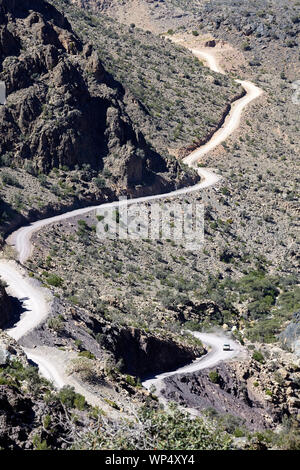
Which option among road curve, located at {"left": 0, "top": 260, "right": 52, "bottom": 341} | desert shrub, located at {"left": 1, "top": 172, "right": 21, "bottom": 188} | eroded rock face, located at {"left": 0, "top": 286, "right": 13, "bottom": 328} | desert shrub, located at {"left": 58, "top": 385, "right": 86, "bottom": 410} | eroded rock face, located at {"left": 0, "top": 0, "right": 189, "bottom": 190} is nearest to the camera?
desert shrub, located at {"left": 58, "top": 385, "right": 86, "bottom": 410}

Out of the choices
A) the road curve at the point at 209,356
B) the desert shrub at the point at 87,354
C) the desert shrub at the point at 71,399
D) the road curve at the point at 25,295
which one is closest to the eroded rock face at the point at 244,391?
the road curve at the point at 209,356

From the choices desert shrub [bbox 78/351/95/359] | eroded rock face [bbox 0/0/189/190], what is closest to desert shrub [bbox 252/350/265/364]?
desert shrub [bbox 78/351/95/359]

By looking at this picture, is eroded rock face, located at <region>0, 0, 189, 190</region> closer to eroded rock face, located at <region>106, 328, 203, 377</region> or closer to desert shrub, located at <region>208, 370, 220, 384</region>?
eroded rock face, located at <region>106, 328, 203, 377</region>

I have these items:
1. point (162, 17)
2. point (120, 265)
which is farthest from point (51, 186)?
point (162, 17)

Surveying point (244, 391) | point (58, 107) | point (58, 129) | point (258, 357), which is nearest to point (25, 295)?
point (244, 391)

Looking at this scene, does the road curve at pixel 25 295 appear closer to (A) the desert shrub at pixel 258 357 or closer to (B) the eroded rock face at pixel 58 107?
(A) the desert shrub at pixel 258 357

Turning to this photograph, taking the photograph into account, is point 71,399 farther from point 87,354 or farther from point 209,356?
point 209,356

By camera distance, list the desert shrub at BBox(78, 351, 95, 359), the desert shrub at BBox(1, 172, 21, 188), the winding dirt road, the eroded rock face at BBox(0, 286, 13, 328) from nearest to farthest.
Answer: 1. the winding dirt road
2. the desert shrub at BBox(78, 351, 95, 359)
3. the eroded rock face at BBox(0, 286, 13, 328)
4. the desert shrub at BBox(1, 172, 21, 188)

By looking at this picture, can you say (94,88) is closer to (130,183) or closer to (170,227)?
(130,183)
